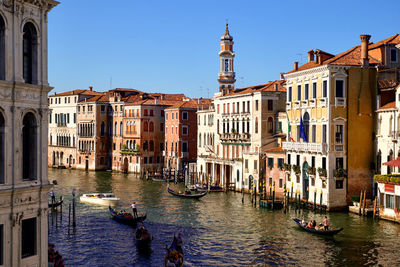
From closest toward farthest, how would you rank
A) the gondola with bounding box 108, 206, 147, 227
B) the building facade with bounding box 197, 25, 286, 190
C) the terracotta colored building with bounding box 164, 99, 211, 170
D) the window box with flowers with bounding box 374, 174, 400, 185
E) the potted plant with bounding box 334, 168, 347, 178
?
the window box with flowers with bounding box 374, 174, 400, 185 < the gondola with bounding box 108, 206, 147, 227 < the potted plant with bounding box 334, 168, 347, 178 < the building facade with bounding box 197, 25, 286, 190 < the terracotta colored building with bounding box 164, 99, 211, 170

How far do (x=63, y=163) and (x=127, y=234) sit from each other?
45757mm

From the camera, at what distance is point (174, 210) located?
114ft

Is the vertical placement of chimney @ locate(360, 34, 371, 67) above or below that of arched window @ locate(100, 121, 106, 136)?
above

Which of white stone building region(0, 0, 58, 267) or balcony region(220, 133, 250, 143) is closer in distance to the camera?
white stone building region(0, 0, 58, 267)

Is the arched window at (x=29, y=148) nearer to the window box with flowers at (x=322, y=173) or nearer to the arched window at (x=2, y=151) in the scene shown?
the arched window at (x=2, y=151)

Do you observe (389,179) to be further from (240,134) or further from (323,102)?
(240,134)

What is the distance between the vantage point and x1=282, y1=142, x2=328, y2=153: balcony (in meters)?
32.9

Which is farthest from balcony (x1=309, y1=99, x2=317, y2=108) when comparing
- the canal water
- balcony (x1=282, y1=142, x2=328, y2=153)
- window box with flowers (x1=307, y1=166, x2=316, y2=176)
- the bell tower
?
the bell tower

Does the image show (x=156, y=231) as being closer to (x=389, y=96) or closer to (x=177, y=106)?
(x=389, y=96)

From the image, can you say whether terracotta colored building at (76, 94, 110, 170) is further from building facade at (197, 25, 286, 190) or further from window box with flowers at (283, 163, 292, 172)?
window box with flowers at (283, 163, 292, 172)

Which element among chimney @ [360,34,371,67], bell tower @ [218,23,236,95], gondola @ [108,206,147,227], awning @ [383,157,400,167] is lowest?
gondola @ [108,206,147,227]

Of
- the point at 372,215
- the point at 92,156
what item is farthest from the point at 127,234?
the point at 92,156

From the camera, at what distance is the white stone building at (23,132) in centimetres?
1303

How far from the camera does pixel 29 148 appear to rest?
45.6ft
